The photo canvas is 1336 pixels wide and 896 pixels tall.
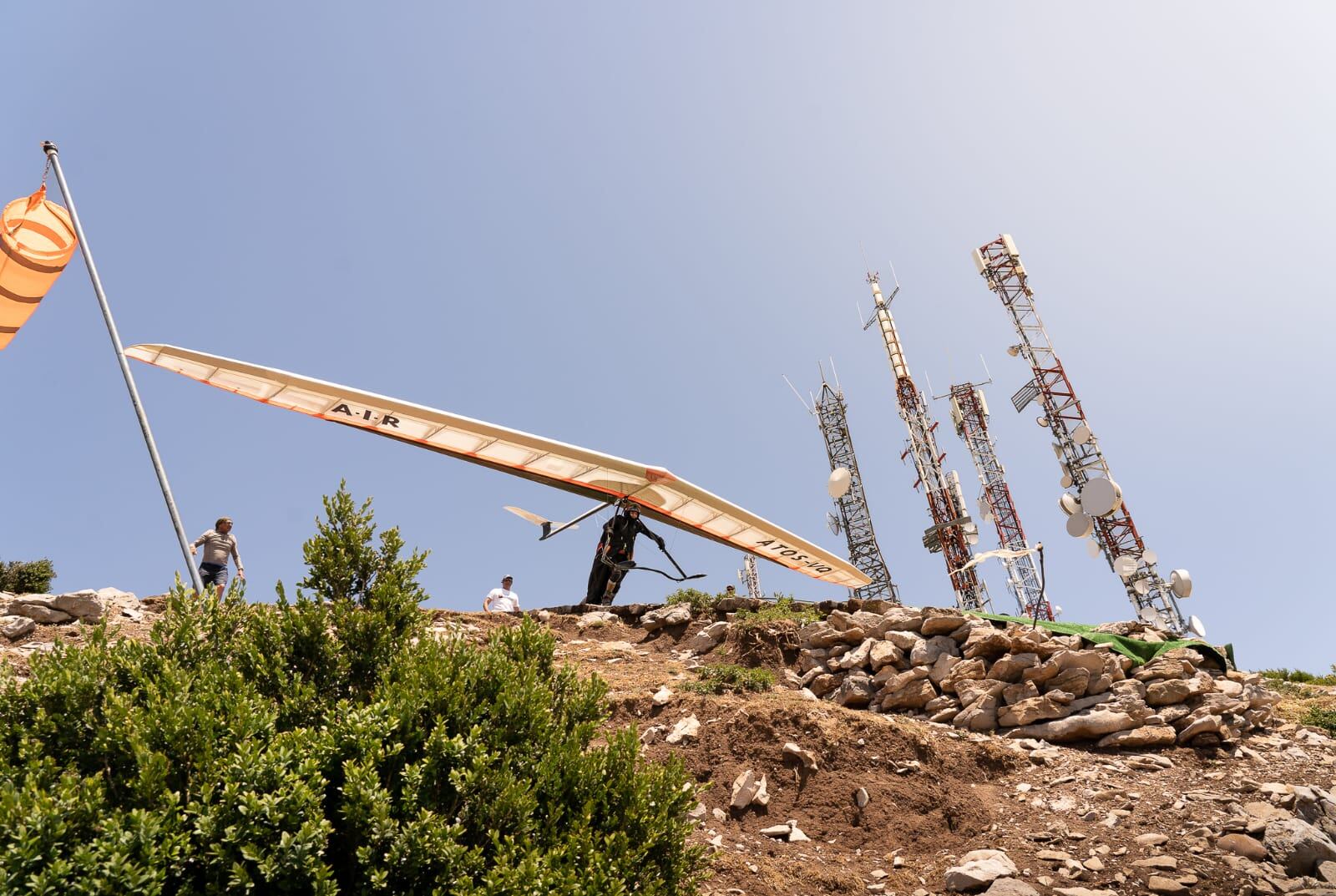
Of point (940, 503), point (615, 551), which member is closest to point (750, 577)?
point (940, 503)

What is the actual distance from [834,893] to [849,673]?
16.3ft

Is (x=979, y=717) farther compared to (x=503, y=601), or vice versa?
(x=503, y=601)

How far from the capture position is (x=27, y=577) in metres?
15.0

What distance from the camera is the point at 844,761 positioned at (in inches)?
340

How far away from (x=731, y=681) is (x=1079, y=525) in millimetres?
23451

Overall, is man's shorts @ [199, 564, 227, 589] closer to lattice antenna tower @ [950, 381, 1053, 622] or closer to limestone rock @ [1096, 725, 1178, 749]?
limestone rock @ [1096, 725, 1178, 749]

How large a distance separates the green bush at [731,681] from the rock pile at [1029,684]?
2.96 ft

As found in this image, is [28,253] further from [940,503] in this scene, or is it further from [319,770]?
[940,503]

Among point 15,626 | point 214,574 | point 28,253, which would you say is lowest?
point 15,626

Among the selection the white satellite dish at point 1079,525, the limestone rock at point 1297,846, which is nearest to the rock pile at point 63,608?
the limestone rock at point 1297,846

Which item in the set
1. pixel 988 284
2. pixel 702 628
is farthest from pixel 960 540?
pixel 702 628

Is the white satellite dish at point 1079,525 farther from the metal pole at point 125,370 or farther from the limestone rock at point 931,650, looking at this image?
the metal pole at point 125,370

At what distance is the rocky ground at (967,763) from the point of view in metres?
6.73

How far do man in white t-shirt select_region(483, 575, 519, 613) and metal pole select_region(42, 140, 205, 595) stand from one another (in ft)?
17.9
